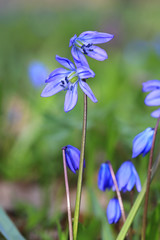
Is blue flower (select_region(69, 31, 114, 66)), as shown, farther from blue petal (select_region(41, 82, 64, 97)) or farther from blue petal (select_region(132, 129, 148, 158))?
blue petal (select_region(132, 129, 148, 158))

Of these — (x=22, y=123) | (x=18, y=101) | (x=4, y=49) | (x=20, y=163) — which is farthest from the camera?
(x=4, y=49)

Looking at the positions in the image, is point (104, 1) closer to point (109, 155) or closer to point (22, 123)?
point (22, 123)

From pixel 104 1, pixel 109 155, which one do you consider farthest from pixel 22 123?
pixel 104 1

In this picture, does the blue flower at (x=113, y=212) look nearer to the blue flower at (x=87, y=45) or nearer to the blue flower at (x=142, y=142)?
the blue flower at (x=142, y=142)

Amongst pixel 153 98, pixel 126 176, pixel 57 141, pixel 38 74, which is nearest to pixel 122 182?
pixel 126 176

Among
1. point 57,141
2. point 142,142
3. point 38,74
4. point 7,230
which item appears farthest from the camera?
point 38,74

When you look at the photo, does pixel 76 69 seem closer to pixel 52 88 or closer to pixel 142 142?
pixel 52 88

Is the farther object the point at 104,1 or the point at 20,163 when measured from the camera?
the point at 104,1
